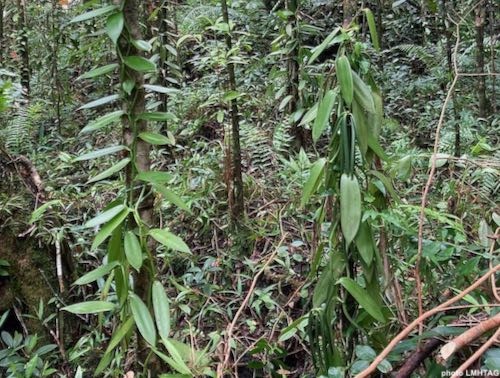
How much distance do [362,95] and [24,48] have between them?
4418 millimetres

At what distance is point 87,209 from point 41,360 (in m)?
1.13

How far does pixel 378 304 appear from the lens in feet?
4.75

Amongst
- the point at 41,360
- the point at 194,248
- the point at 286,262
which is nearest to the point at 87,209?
the point at 194,248

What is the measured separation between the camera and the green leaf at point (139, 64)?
1373 mm

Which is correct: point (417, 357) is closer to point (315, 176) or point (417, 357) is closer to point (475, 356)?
point (475, 356)

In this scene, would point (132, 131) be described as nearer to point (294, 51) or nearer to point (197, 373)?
point (197, 373)

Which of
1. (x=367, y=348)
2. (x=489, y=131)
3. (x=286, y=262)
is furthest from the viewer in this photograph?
(x=489, y=131)

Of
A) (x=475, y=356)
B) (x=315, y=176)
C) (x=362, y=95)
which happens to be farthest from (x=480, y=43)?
(x=475, y=356)

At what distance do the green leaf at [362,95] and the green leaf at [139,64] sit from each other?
0.59 meters

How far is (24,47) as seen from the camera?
4805 mm

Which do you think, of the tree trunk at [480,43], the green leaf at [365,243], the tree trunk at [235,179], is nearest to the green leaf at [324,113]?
the green leaf at [365,243]

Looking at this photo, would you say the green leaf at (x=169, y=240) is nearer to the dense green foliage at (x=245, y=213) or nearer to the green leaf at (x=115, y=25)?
the dense green foliage at (x=245, y=213)

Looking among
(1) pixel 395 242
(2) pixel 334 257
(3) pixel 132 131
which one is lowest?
(1) pixel 395 242

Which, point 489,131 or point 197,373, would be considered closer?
point 197,373
